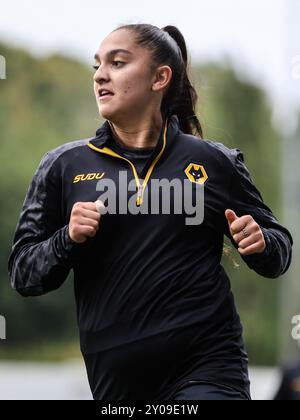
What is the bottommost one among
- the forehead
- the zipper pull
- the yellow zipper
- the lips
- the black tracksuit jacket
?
the black tracksuit jacket

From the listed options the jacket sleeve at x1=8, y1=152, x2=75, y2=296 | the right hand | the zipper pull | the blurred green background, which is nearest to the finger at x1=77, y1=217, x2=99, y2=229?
the right hand

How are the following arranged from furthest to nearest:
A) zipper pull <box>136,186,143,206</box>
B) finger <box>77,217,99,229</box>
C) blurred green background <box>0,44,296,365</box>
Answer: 1. blurred green background <box>0,44,296,365</box>
2. zipper pull <box>136,186,143,206</box>
3. finger <box>77,217,99,229</box>

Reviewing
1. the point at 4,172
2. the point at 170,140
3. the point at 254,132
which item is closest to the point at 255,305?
the point at 254,132

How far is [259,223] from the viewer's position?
4.90 metres

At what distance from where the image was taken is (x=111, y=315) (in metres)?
4.58

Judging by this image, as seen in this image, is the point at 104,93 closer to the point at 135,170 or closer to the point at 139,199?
the point at 135,170

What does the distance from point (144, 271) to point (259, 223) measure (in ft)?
2.04

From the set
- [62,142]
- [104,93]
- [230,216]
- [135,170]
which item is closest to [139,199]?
[135,170]

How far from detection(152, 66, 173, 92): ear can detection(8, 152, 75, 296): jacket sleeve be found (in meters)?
0.54

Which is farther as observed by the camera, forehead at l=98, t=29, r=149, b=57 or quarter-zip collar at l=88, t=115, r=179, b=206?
forehead at l=98, t=29, r=149, b=57

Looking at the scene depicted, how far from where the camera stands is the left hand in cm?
449

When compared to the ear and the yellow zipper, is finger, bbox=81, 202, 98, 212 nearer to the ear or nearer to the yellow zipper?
the yellow zipper

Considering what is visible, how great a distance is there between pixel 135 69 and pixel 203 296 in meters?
0.99

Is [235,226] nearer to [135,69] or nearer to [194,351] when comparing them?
[194,351]
